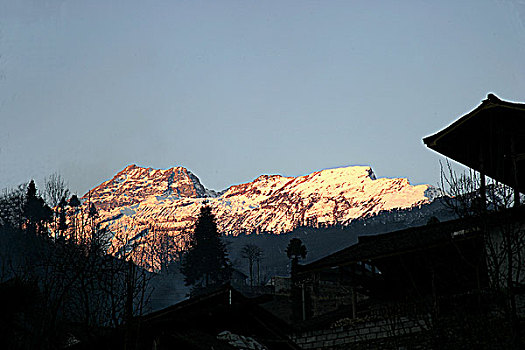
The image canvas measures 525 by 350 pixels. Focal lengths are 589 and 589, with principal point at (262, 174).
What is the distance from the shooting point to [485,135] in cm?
1494

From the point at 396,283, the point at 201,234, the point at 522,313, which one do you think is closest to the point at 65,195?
the point at 201,234

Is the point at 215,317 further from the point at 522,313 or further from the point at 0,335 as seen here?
the point at 522,313

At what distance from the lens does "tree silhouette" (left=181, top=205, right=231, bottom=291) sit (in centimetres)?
8319

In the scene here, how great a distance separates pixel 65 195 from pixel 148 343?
5849cm

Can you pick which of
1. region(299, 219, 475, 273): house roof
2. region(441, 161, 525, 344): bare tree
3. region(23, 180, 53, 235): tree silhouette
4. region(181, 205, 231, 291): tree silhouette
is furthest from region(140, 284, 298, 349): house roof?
region(181, 205, 231, 291): tree silhouette

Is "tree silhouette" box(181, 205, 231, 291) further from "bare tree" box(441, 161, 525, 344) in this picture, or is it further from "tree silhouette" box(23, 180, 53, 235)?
"bare tree" box(441, 161, 525, 344)

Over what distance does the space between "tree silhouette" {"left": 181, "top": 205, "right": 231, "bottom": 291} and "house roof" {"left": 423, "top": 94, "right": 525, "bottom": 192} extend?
2651 inches

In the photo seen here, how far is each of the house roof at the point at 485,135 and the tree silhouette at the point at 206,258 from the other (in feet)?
221

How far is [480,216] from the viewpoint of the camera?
11.2m

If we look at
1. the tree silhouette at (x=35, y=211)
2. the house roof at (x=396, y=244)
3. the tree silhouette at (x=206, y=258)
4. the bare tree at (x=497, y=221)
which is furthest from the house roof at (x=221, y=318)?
the tree silhouette at (x=206, y=258)

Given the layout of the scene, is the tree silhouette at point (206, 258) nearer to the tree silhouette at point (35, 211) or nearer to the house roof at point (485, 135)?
the tree silhouette at point (35, 211)

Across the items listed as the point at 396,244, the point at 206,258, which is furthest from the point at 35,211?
the point at 396,244

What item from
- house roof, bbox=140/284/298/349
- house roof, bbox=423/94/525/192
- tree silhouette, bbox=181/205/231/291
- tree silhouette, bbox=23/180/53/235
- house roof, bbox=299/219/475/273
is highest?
tree silhouette, bbox=23/180/53/235

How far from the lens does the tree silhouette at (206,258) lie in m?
83.2
